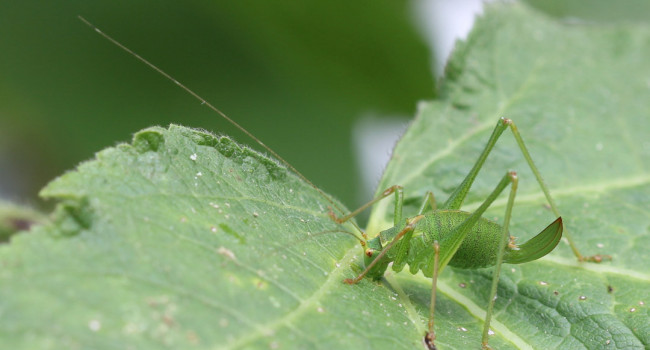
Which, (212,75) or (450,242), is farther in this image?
(212,75)

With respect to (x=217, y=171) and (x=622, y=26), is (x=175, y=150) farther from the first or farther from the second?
(x=622, y=26)

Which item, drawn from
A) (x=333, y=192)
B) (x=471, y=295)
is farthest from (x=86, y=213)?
(x=333, y=192)

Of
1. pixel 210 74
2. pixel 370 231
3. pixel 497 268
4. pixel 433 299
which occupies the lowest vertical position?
pixel 433 299

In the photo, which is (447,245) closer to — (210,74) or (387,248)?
(387,248)

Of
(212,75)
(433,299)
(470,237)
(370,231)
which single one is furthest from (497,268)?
(212,75)

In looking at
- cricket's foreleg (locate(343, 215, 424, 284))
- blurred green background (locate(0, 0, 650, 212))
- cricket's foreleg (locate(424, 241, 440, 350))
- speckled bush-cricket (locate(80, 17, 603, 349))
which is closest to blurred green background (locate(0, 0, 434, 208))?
blurred green background (locate(0, 0, 650, 212))

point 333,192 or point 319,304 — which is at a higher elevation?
point 333,192
